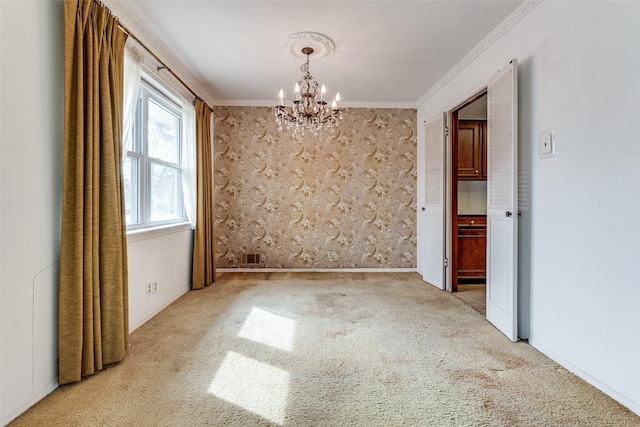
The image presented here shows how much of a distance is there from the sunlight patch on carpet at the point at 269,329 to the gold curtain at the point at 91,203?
93 cm

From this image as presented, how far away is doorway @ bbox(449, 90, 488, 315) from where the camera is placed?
395 centimetres

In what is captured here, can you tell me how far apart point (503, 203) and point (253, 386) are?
2.40 meters

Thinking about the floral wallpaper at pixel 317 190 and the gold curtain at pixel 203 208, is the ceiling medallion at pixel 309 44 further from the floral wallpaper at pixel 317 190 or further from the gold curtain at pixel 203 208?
the floral wallpaper at pixel 317 190

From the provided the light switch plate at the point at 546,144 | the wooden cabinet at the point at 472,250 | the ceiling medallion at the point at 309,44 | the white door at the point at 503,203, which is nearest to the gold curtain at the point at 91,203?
the ceiling medallion at the point at 309,44

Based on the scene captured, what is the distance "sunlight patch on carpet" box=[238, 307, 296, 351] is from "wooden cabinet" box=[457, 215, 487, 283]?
8.69ft

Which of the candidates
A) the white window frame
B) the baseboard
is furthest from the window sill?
the baseboard

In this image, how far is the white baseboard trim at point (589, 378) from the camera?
5.46 ft

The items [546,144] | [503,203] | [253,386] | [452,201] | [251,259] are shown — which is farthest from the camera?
[251,259]

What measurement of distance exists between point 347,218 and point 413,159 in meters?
1.44

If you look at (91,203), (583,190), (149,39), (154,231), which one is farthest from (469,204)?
(91,203)

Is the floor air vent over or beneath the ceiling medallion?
beneath

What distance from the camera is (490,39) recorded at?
9.67ft

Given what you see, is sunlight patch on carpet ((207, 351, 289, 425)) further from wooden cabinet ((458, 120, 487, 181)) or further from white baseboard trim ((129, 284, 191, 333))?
wooden cabinet ((458, 120, 487, 181))

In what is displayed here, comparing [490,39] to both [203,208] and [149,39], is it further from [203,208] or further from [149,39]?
[203,208]
